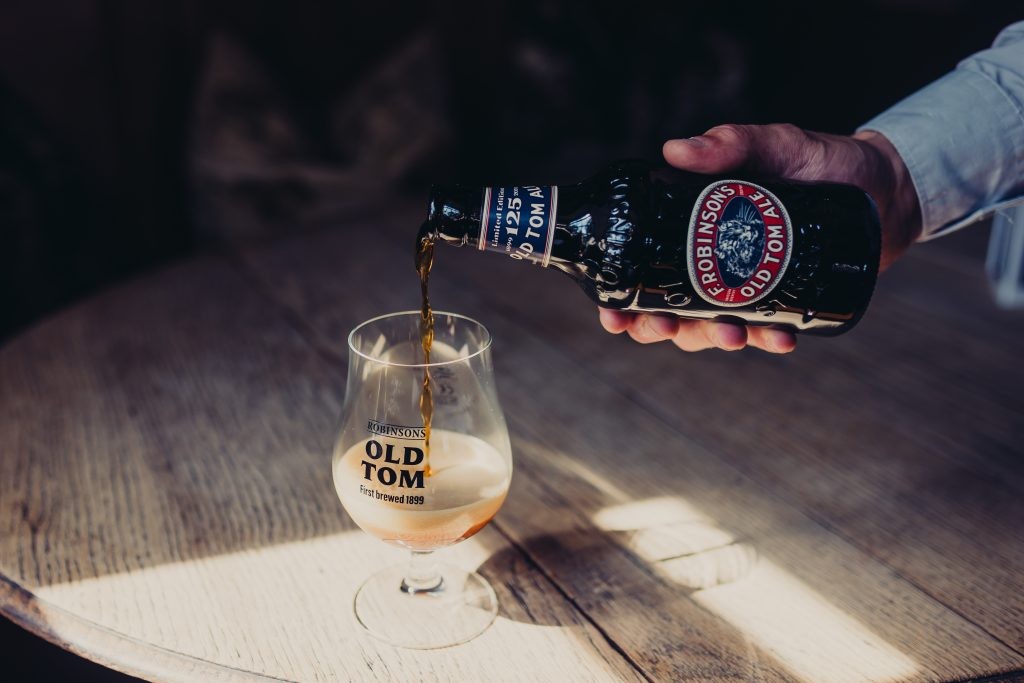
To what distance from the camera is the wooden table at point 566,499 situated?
2.43ft

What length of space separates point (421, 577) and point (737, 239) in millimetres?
392

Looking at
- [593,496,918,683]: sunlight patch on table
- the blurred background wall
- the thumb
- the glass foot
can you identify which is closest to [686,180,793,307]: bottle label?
the thumb

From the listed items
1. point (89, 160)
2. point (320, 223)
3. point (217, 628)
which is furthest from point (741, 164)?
point (89, 160)

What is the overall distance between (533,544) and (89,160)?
2.68m

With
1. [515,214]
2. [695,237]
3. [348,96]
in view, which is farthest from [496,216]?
[348,96]

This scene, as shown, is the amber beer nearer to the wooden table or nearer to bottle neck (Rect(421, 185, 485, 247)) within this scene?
the wooden table

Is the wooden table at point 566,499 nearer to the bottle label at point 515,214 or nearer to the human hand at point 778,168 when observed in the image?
the human hand at point 778,168

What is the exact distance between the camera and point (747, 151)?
100 centimetres

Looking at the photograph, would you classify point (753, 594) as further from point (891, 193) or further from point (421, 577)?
point (891, 193)

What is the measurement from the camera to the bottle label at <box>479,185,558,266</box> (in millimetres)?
859

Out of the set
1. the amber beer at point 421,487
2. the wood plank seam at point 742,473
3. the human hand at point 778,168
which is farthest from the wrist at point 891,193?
the amber beer at point 421,487

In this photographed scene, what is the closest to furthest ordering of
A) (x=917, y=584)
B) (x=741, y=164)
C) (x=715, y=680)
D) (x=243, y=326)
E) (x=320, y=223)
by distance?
1. (x=715, y=680)
2. (x=917, y=584)
3. (x=741, y=164)
4. (x=243, y=326)
5. (x=320, y=223)

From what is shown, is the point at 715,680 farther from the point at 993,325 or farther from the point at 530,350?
the point at 993,325

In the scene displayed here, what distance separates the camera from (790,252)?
844 mm
